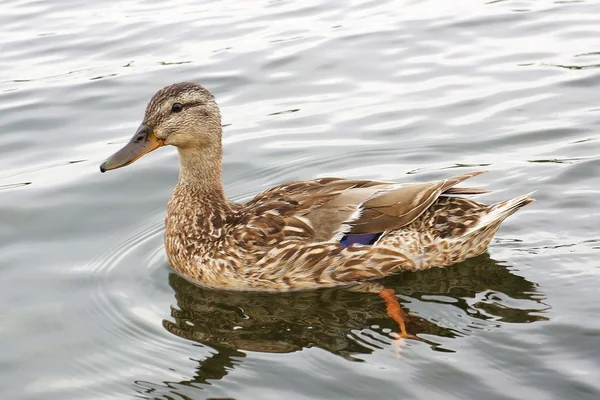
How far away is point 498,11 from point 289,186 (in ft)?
24.2

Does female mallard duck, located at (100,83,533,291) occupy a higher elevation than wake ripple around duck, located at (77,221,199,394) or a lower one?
higher

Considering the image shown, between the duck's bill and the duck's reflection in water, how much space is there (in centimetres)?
102

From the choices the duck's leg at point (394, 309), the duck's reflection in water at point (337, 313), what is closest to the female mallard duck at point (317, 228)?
the duck's reflection in water at point (337, 313)

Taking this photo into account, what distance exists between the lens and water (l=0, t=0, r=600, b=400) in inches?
250

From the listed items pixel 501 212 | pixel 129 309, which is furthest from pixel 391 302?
pixel 129 309

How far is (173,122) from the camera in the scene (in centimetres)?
785

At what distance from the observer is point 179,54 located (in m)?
13.4

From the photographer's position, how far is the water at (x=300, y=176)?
6355mm

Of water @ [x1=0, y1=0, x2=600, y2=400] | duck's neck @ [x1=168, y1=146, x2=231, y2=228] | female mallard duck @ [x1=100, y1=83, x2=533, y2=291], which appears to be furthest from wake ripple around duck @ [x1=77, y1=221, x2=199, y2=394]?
duck's neck @ [x1=168, y1=146, x2=231, y2=228]

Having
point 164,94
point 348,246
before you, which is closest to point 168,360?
point 348,246

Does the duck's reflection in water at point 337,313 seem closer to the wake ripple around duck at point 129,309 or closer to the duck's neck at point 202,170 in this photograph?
the wake ripple around duck at point 129,309

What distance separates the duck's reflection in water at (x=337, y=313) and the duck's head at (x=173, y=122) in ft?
3.50

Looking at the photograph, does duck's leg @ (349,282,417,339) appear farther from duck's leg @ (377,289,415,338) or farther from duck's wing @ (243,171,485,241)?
duck's wing @ (243,171,485,241)

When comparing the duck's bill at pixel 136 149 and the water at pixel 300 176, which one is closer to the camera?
the water at pixel 300 176
